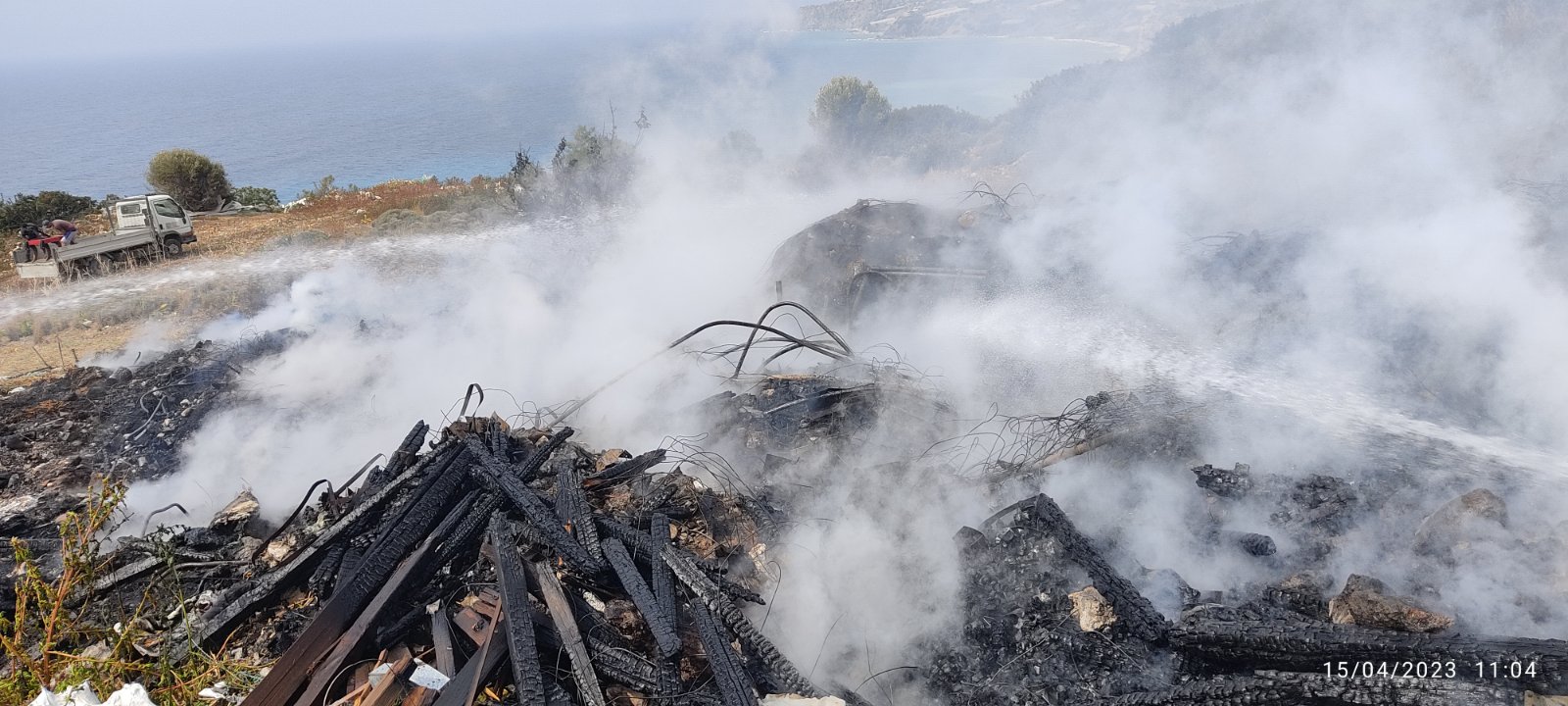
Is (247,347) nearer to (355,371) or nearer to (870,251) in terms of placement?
(355,371)

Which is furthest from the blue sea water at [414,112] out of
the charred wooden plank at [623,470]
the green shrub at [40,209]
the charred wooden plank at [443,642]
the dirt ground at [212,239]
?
the charred wooden plank at [443,642]

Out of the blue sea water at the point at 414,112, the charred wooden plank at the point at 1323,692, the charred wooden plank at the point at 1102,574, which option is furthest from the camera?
the blue sea water at the point at 414,112

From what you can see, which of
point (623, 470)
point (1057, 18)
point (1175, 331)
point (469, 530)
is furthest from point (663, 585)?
point (1057, 18)

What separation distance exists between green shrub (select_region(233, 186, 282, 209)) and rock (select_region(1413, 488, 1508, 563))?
86.2ft

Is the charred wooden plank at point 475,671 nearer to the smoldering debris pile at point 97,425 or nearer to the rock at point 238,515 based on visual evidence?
the rock at point 238,515

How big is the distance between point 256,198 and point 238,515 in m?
21.8

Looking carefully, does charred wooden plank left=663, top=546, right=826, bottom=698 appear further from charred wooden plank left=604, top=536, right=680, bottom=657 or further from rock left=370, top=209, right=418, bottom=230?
rock left=370, top=209, right=418, bottom=230

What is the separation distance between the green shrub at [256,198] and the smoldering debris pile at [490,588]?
20.9m

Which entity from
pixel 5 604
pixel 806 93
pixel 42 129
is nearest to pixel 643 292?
pixel 5 604

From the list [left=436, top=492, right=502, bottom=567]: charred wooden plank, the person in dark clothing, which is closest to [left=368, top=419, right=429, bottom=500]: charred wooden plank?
[left=436, top=492, right=502, bottom=567]: charred wooden plank

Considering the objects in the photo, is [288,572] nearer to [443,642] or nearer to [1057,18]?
[443,642]

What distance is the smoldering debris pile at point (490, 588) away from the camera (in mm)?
3445

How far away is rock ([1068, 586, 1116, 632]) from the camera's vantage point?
381cm

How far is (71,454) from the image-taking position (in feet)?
22.5
